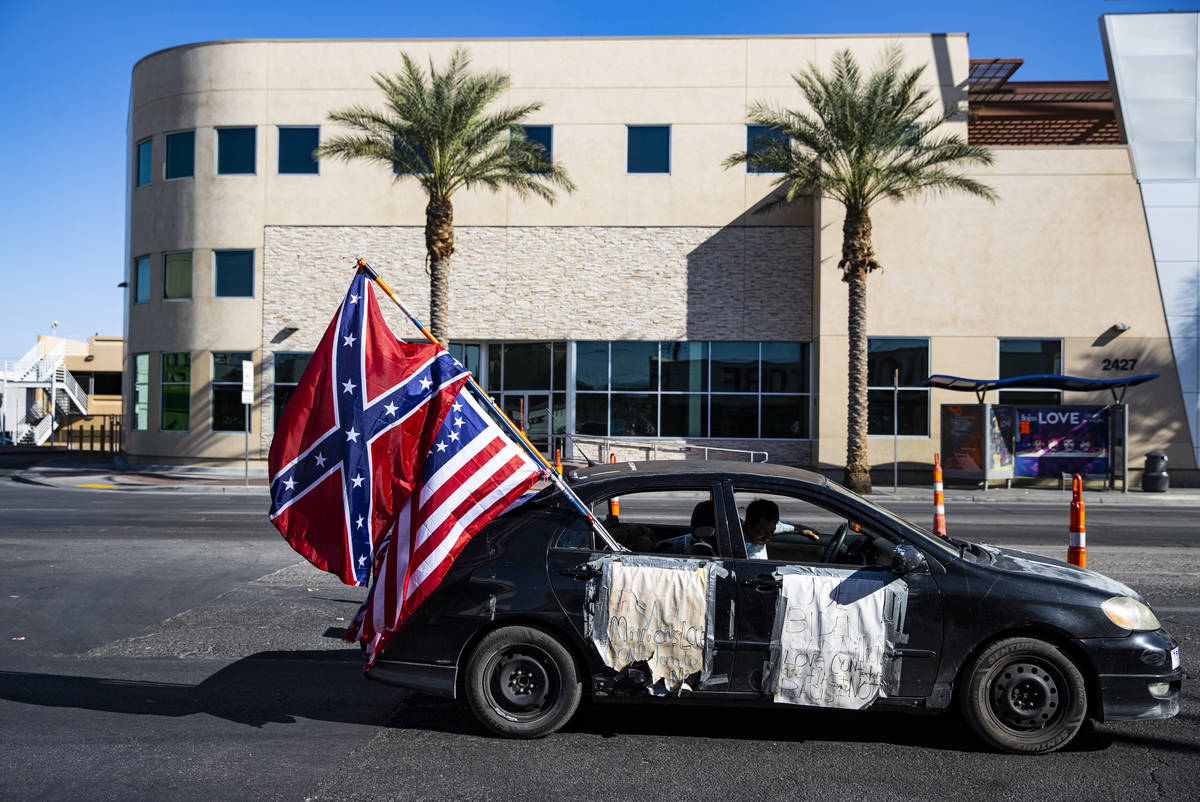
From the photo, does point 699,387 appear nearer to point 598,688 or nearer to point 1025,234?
point 1025,234

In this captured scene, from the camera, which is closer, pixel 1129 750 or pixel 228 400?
pixel 1129 750

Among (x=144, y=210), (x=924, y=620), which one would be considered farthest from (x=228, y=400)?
(x=924, y=620)

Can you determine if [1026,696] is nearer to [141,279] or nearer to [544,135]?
[544,135]

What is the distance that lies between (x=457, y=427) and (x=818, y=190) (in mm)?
21099

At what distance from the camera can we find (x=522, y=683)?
5.34 meters

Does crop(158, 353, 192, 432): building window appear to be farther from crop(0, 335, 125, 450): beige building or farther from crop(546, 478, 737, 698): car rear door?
crop(546, 478, 737, 698): car rear door

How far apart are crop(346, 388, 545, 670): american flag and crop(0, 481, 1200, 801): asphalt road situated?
2.30 feet

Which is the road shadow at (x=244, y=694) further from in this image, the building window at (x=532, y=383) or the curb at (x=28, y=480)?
the building window at (x=532, y=383)

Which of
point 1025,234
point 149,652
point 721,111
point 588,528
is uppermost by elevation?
point 721,111

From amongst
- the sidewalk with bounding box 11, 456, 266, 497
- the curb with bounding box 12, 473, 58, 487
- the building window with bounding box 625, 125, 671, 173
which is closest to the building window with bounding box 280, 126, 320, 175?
the sidewalk with bounding box 11, 456, 266, 497

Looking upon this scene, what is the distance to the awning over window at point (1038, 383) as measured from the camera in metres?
24.8

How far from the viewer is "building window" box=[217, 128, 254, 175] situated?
30.7m

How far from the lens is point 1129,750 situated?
203 inches

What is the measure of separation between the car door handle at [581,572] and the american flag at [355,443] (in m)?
1.03
